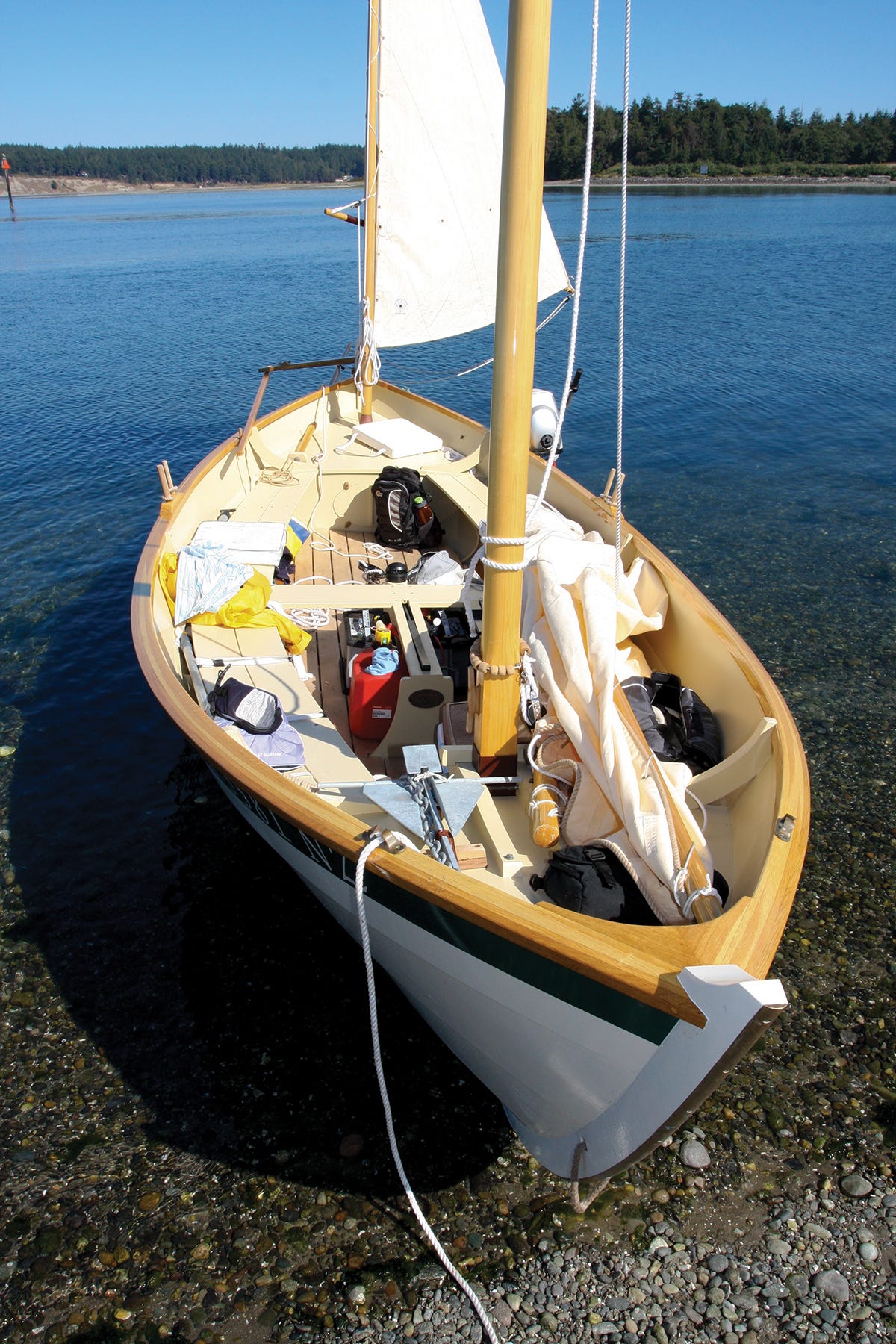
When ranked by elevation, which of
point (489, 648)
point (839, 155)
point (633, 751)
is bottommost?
point (633, 751)

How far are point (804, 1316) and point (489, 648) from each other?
12.8 feet

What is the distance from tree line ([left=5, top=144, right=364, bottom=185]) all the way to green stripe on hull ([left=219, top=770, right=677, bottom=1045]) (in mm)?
189399

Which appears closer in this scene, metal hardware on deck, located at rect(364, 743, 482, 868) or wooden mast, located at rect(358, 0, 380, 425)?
metal hardware on deck, located at rect(364, 743, 482, 868)

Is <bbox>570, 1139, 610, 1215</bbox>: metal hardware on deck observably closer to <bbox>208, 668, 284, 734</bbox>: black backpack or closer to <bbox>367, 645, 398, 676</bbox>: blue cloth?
<bbox>208, 668, 284, 734</bbox>: black backpack

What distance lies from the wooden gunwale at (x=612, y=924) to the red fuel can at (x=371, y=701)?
1271 millimetres

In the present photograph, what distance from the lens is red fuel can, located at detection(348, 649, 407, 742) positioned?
638 centimetres

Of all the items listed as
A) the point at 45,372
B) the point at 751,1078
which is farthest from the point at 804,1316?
the point at 45,372

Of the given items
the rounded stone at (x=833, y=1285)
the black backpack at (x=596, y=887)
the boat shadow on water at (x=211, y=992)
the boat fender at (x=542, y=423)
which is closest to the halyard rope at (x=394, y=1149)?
the boat shadow on water at (x=211, y=992)

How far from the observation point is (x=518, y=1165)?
5.00m

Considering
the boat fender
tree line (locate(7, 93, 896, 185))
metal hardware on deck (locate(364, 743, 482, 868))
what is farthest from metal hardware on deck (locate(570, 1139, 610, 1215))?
tree line (locate(7, 93, 896, 185))

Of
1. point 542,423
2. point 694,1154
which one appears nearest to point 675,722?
point 694,1154

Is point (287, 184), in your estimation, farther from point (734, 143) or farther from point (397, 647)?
point (397, 647)

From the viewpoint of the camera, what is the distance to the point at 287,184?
596 feet

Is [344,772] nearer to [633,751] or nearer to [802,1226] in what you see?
[633,751]
